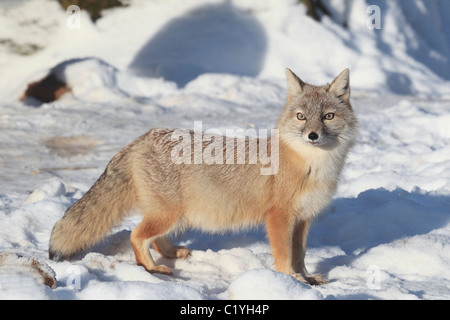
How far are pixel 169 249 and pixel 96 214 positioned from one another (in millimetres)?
616

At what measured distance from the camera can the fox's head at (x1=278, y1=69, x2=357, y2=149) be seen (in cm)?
399

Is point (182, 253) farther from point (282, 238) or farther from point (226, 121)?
point (226, 121)

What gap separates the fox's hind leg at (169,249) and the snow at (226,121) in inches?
2.4

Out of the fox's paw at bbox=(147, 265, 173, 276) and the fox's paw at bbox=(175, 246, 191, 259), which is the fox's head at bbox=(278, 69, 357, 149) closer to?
the fox's paw at bbox=(175, 246, 191, 259)

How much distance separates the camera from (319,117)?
405cm

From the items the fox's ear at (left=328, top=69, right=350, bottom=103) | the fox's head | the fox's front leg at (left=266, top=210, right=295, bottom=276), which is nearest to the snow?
the fox's front leg at (left=266, top=210, right=295, bottom=276)

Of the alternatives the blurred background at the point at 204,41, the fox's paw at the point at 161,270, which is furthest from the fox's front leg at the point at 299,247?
the blurred background at the point at 204,41

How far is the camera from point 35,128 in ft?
25.2

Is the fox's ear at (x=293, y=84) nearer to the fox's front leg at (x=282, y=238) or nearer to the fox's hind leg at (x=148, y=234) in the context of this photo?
the fox's front leg at (x=282, y=238)

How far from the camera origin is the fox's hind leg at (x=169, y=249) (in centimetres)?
436

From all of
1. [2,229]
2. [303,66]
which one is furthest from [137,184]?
[303,66]

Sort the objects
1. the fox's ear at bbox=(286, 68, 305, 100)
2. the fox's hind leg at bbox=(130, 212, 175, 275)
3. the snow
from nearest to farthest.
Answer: the snow
the fox's hind leg at bbox=(130, 212, 175, 275)
the fox's ear at bbox=(286, 68, 305, 100)

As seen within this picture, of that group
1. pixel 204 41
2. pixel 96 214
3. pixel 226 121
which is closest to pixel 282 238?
pixel 96 214

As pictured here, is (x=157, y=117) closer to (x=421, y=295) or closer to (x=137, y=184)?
(x=137, y=184)
